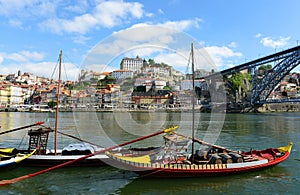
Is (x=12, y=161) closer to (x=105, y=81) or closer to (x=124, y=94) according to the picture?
(x=124, y=94)

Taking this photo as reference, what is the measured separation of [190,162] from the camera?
11602mm

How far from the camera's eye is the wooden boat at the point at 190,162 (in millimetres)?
10992

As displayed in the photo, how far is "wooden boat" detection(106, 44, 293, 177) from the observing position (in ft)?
36.1

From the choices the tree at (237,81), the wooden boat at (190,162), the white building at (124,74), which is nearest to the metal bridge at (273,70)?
the tree at (237,81)

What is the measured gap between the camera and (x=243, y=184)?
10867mm

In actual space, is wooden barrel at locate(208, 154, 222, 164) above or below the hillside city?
below

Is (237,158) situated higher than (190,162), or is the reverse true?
(237,158)

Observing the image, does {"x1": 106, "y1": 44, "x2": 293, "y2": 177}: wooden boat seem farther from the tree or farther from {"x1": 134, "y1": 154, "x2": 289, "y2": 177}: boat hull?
the tree

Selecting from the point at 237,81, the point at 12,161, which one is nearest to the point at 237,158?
the point at 12,161

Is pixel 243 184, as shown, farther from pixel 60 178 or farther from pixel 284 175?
pixel 60 178

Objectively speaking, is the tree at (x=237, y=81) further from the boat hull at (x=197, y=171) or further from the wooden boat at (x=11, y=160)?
the wooden boat at (x=11, y=160)

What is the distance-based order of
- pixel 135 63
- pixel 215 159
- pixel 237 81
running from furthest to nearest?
1. pixel 135 63
2. pixel 237 81
3. pixel 215 159

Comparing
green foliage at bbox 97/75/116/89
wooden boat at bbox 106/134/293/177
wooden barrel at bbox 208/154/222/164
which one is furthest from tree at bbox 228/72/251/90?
wooden barrel at bbox 208/154/222/164

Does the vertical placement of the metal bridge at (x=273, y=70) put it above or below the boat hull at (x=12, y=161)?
above
